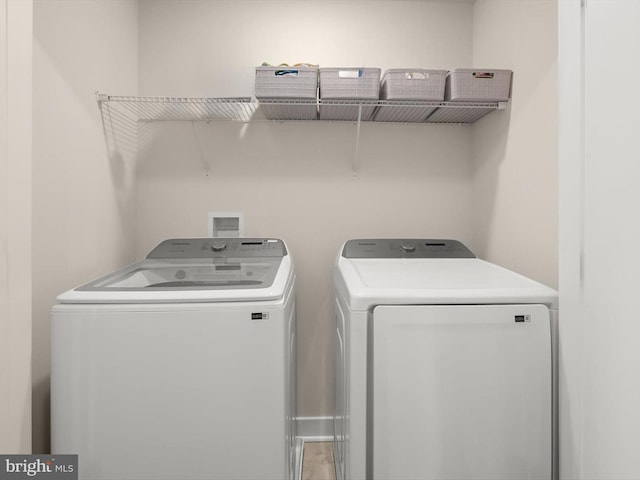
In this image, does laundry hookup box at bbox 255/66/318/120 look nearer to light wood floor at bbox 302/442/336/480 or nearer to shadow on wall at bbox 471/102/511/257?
shadow on wall at bbox 471/102/511/257

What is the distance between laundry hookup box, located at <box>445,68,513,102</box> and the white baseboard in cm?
190

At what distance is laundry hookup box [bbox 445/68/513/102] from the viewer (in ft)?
5.63

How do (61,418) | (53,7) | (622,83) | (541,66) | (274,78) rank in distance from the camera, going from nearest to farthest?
(622,83) < (61,418) < (53,7) < (541,66) < (274,78)

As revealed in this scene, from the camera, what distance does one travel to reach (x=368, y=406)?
3.79ft

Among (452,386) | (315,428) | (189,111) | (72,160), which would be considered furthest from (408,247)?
(72,160)

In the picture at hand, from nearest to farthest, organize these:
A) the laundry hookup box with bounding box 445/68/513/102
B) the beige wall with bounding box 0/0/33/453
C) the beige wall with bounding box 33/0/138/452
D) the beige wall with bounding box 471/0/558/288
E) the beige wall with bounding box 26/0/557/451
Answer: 1. the beige wall with bounding box 0/0/33/453
2. the beige wall with bounding box 33/0/138/452
3. the beige wall with bounding box 471/0/558/288
4. the laundry hookup box with bounding box 445/68/513/102
5. the beige wall with bounding box 26/0/557/451

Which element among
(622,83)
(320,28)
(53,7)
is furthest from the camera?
(320,28)

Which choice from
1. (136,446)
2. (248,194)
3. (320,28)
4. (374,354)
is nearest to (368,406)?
(374,354)

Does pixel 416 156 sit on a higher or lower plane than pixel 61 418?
higher

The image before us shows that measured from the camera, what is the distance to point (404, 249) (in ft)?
6.31

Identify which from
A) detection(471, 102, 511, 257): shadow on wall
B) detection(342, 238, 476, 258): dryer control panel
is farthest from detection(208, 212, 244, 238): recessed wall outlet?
detection(471, 102, 511, 257): shadow on wall

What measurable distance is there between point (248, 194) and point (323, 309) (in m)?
0.81

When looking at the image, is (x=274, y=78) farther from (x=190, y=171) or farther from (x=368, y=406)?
(x=368, y=406)

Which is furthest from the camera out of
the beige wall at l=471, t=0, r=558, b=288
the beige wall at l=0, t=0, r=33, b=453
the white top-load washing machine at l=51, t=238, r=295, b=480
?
the beige wall at l=471, t=0, r=558, b=288
